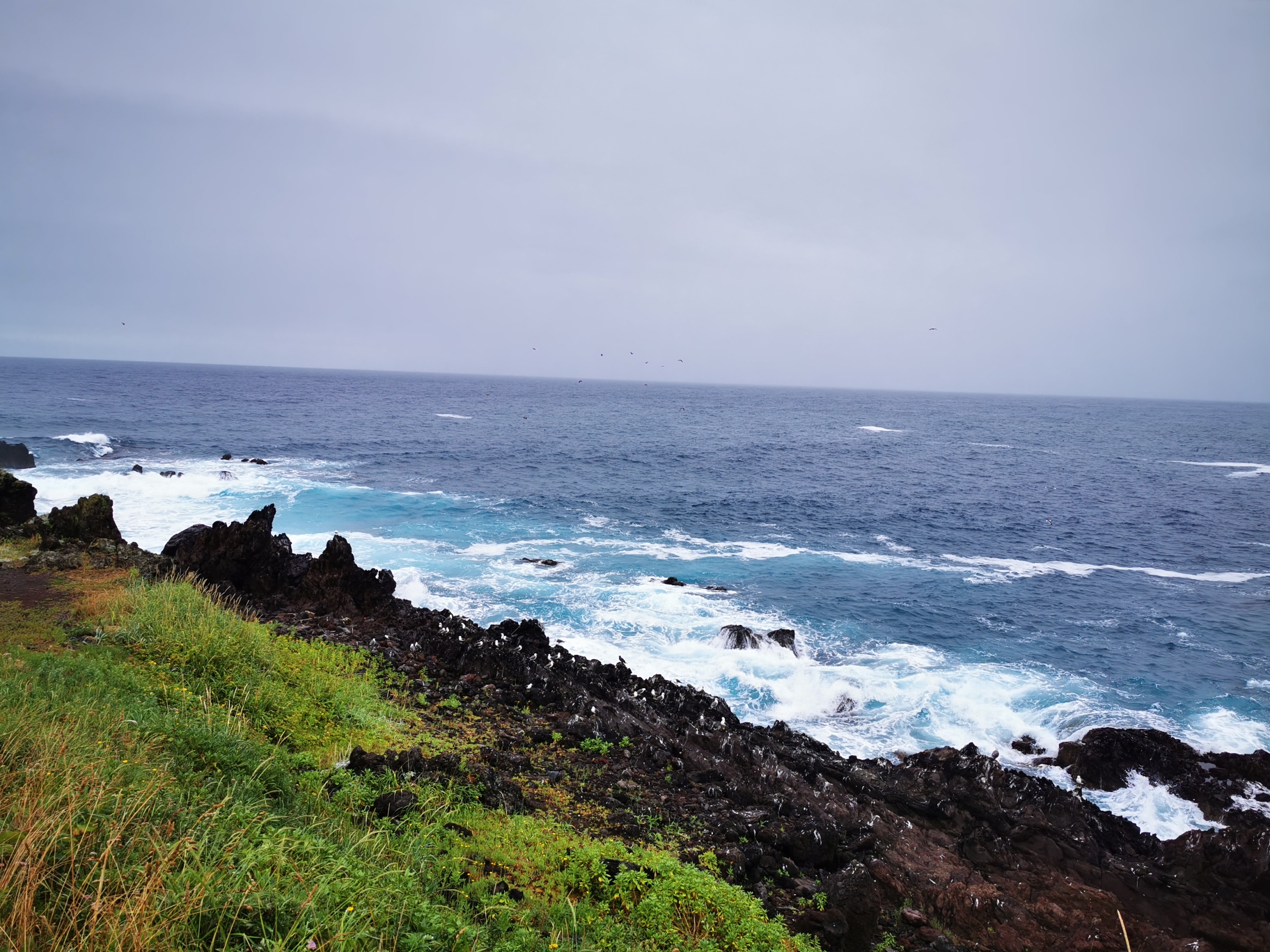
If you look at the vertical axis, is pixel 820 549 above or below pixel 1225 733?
above

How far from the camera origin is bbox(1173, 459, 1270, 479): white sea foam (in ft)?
220

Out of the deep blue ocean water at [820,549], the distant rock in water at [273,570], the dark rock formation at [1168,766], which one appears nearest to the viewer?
the dark rock formation at [1168,766]

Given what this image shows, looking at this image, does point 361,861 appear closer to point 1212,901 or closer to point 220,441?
point 1212,901

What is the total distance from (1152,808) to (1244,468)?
80.1m

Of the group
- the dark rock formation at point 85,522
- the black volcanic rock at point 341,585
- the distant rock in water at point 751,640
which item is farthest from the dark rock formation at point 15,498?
the distant rock in water at point 751,640

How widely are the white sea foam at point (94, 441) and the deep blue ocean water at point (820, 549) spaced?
559mm

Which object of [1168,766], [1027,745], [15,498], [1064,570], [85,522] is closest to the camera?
[1168,766]

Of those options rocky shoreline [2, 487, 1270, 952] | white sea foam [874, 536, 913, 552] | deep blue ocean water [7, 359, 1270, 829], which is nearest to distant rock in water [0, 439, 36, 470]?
deep blue ocean water [7, 359, 1270, 829]

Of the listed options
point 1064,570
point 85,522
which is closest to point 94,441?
point 85,522

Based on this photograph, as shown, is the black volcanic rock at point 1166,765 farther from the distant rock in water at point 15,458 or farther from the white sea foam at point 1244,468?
the white sea foam at point 1244,468

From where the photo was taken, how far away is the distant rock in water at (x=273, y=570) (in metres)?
20.5

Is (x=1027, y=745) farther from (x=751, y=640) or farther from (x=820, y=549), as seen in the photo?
(x=820, y=549)

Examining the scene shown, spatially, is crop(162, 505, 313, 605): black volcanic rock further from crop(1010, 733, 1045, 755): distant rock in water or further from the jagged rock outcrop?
crop(1010, 733, 1045, 755): distant rock in water

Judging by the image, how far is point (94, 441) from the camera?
181 ft
